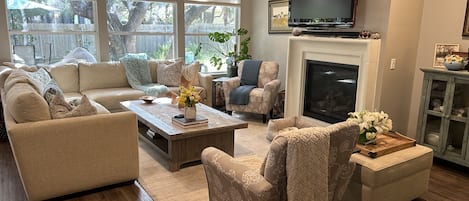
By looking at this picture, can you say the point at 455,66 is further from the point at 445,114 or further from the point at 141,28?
the point at 141,28

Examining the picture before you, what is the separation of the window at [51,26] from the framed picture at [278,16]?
292cm

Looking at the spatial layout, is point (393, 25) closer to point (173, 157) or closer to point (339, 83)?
point (339, 83)

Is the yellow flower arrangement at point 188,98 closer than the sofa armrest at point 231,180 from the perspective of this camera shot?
No

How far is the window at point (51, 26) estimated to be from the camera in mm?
4973

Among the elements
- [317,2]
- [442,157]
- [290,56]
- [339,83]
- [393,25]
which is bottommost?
[442,157]

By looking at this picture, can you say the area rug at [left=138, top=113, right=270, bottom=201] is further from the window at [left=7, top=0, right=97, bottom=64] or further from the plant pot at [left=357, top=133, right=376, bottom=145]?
the window at [left=7, top=0, right=97, bottom=64]

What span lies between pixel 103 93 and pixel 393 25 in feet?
12.5

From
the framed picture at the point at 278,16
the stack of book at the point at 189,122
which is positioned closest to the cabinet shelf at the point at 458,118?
the stack of book at the point at 189,122

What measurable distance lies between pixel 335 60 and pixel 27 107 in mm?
3429

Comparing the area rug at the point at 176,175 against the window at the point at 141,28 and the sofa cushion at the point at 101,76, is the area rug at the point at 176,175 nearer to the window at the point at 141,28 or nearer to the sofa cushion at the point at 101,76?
the sofa cushion at the point at 101,76

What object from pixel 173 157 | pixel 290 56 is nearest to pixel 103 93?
pixel 173 157

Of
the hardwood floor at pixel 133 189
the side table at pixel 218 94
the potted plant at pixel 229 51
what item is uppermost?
the potted plant at pixel 229 51

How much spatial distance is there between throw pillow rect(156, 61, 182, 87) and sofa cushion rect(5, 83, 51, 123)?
285cm

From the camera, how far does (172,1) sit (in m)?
5.98
